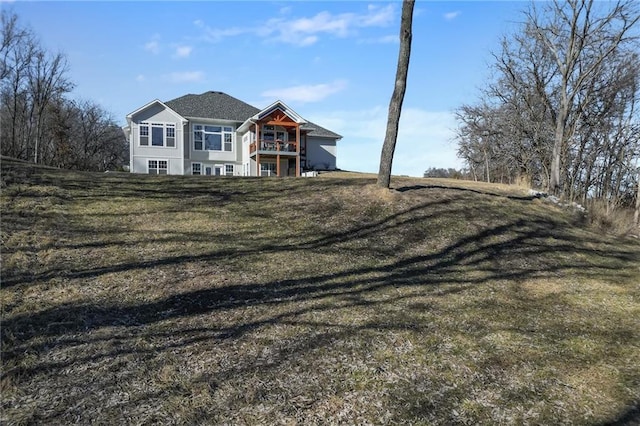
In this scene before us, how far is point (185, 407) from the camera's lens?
351 centimetres

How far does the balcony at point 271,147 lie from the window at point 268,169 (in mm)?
1477

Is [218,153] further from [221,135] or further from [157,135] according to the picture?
[157,135]

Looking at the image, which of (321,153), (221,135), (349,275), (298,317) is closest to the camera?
(298,317)

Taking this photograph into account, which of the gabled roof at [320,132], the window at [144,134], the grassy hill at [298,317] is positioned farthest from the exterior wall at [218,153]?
the grassy hill at [298,317]

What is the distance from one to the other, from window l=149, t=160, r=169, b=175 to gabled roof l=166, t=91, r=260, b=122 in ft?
12.0

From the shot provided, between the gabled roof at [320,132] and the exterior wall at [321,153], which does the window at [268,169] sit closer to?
the exterior wall at [321,153]

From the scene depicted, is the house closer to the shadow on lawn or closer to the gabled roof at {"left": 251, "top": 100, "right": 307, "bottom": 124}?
the gabled roof at {"left": 251, "top": 100, "right": 307, "bottom": 124}

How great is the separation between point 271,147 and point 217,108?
5.92m

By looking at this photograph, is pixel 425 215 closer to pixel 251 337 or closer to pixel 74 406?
pixel 251 337

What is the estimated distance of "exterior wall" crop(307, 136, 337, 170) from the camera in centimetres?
3316

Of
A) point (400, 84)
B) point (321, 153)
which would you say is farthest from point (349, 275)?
point (321, 153)

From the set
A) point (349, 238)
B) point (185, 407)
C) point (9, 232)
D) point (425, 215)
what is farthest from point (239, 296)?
point (425, 215)

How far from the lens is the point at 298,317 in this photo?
5.14 metres

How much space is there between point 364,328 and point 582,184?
3052 centimetres
